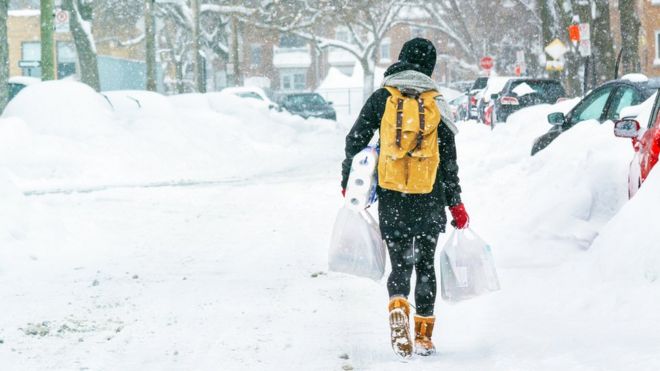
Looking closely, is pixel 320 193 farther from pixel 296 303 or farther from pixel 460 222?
pixel 460 222

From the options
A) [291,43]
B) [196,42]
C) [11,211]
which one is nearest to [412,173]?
[11,211]

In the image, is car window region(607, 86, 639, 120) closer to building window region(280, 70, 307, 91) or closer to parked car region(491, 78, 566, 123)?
parked car region(491, 78, 566, 123)

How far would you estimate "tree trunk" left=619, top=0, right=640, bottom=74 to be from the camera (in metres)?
26.5

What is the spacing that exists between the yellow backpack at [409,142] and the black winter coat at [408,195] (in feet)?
0.28

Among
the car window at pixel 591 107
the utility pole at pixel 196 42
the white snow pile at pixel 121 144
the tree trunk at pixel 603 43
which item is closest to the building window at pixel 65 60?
the utility pole at pixel 196 42

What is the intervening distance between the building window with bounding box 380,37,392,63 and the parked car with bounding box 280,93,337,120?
136 feet

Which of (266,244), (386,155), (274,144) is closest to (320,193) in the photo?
(266,244)

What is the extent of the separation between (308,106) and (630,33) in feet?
61.5

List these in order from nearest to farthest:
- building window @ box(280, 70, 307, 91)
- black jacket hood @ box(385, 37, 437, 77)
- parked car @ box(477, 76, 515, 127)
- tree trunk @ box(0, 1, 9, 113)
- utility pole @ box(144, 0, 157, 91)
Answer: black jacket hood @ box(385, 37, 437, 77) → tree trunk @ box(0, 1, 9, 113) → parked car @ box(477, 76, 515, 127) → utility pole @ box(144, 0, 157, 91) → building window @ box(280, 70, 307, 91)

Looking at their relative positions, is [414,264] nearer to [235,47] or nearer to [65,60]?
[235,47]

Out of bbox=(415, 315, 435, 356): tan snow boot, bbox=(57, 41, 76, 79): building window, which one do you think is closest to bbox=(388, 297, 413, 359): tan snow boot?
bbox=(415, 315, 435, 356): tan snow boot

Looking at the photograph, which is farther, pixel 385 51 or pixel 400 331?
pixel 385 51

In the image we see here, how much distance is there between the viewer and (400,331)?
5559mm

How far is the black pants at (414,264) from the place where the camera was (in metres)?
5.71
